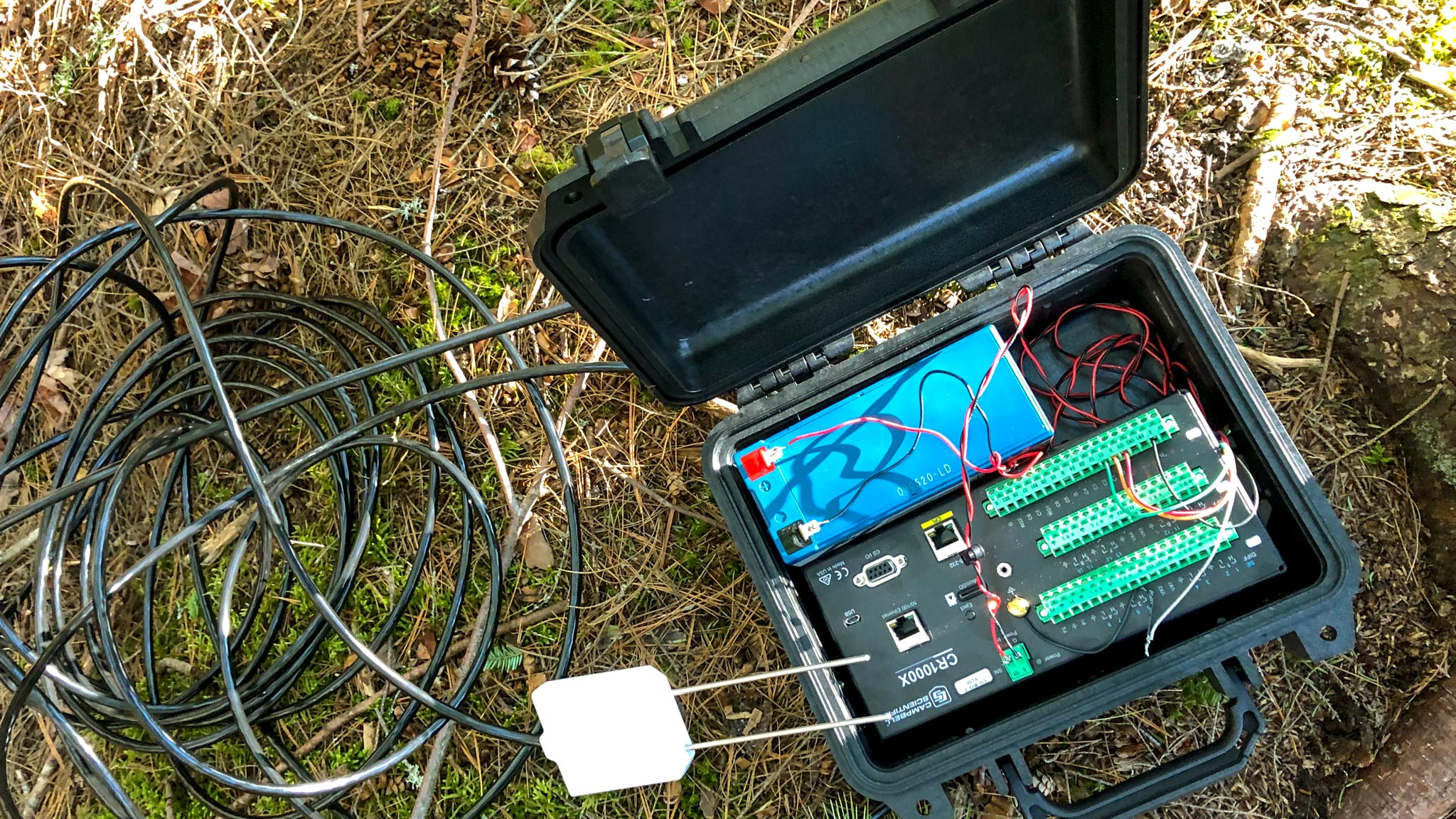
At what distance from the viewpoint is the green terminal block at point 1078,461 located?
1167 mm

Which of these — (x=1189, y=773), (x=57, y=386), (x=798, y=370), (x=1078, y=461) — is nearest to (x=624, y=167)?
(x=798, y=370)

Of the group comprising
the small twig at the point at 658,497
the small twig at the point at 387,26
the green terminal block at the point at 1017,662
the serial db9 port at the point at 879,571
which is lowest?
the green terminal block at the point at 1017,662

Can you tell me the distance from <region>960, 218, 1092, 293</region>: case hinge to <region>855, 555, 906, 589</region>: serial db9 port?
41 centimetres

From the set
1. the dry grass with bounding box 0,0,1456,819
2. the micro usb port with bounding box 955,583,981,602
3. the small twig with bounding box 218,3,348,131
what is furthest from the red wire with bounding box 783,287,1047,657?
the small twig with bounding box 218,3,348,131

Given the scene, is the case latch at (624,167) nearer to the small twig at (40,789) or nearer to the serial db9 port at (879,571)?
the serial db9 port at (879,571)

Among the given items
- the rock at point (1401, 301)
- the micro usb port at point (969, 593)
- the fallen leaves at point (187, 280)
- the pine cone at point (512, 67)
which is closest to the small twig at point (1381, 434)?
the rock at point (1401, 301)

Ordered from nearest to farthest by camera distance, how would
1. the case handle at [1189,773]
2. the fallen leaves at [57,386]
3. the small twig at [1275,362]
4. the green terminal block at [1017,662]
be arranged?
the case handle at [1189,773]
the green terminal block at [1017,662]
the small twig at [1275,362]
the fallen leaves at [57,386]

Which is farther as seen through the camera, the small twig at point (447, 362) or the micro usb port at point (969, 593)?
the small twig at point (447, 362)

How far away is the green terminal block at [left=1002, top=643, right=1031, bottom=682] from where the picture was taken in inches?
46.8

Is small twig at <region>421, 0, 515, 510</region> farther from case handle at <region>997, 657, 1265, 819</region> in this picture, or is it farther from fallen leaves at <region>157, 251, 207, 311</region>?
case handle at <region>997, 657, 1265, 819</region>

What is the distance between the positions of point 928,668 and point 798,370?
18.6 inches

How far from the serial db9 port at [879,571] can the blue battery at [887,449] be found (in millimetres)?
51

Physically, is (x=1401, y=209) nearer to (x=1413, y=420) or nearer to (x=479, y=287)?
(x=1413, y=420)

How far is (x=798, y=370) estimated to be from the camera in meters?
1.28
